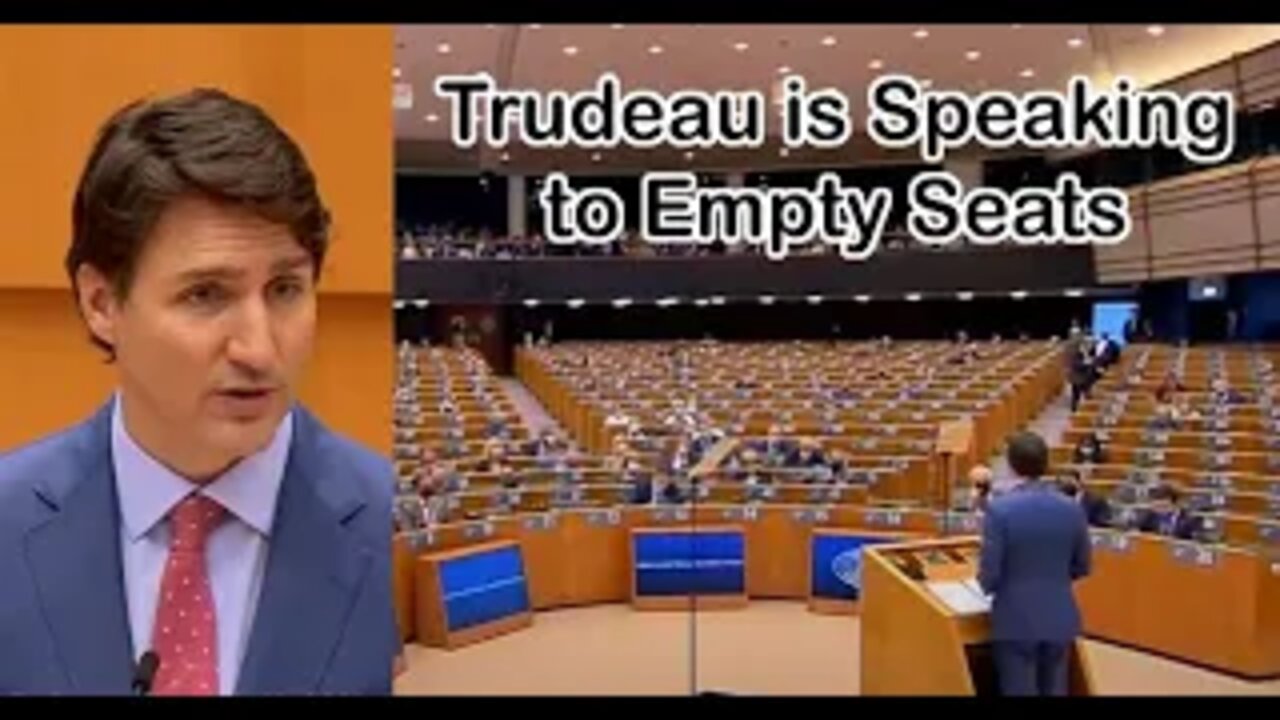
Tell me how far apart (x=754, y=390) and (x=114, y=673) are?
9.28 m

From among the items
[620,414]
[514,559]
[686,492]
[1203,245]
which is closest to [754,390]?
[620,414]

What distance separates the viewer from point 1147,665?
20.1 feet

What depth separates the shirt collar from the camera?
5.41 ft

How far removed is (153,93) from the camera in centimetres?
241

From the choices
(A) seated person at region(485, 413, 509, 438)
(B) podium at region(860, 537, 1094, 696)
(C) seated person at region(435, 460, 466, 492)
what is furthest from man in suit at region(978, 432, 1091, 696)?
(A) seated person at region(485, 413, 509, 438)

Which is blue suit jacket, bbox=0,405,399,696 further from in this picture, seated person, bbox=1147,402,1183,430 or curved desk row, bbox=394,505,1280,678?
seated person, bbox=1147,402,1183,430

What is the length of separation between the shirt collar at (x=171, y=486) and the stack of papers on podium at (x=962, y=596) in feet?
9.02

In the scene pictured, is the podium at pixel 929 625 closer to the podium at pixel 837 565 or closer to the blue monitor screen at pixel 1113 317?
the podium at pixel 837 565

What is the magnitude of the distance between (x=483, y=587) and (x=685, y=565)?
3.94ft

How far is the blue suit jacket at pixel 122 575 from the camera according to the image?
1.62m

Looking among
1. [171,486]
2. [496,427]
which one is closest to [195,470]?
[171,486]

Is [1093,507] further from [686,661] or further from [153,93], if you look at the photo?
[153,93]

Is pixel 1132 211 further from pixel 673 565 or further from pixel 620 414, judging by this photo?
pixel 673 565

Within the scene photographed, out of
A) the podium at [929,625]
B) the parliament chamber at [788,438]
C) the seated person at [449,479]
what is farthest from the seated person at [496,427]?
the podium at [929,625]
